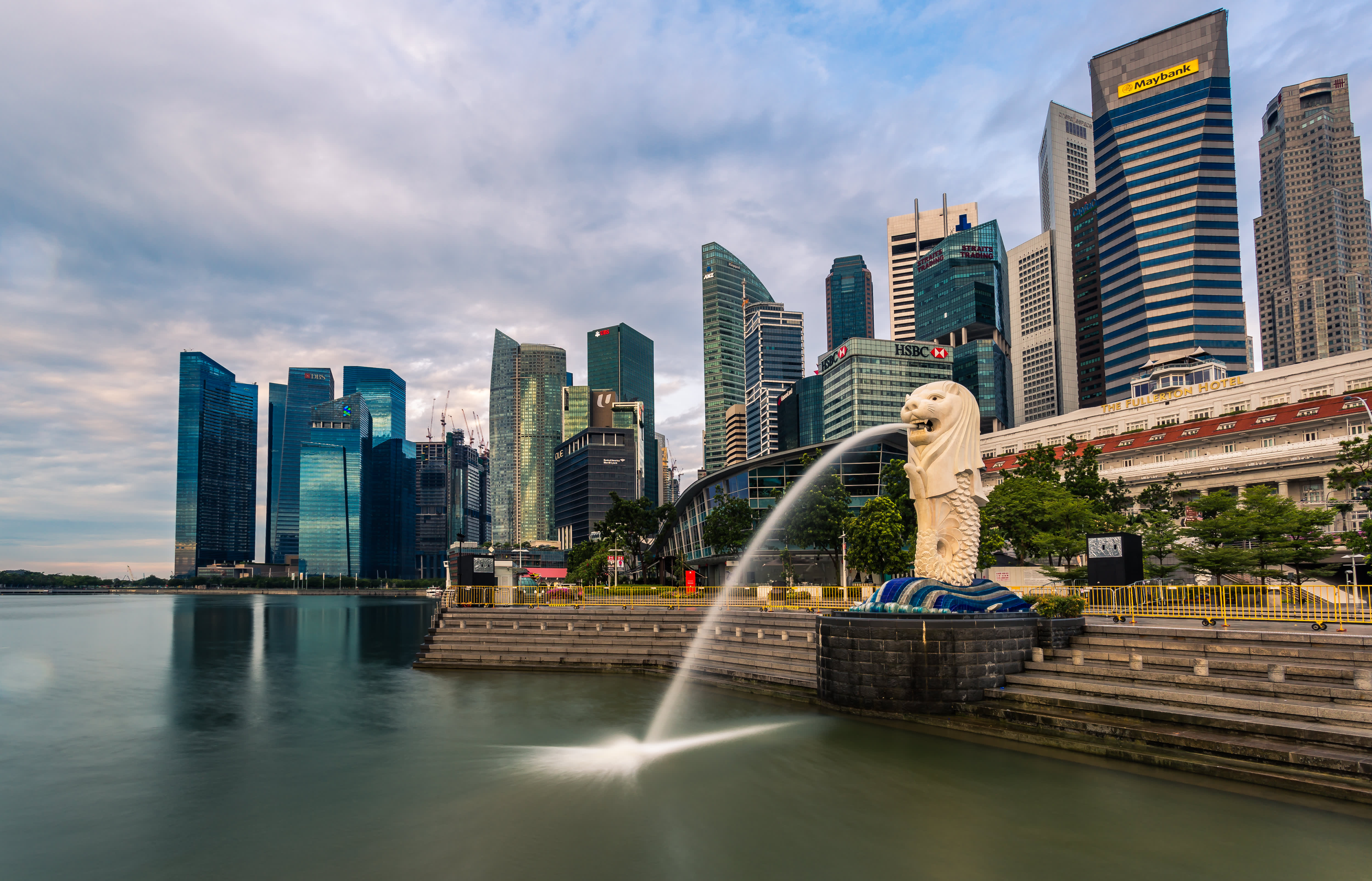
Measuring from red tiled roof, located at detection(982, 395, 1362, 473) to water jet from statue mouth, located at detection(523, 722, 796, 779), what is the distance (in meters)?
57.3

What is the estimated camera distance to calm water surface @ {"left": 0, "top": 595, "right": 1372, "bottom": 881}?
13062 mm

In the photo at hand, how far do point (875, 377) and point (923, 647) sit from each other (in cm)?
13515

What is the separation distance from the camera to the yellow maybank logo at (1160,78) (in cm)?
A: 15000

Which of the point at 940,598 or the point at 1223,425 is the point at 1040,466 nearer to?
the point at 1223,425

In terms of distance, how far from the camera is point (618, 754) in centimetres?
2053

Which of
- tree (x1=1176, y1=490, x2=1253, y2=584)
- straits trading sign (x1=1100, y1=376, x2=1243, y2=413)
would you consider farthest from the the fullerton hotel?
tree (x1=1176, y1=490, x2=1253, y2=584)

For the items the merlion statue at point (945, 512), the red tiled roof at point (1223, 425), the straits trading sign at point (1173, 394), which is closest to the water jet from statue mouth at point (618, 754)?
the merlion statue at point (945, 512)

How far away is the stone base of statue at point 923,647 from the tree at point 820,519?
2298 cm

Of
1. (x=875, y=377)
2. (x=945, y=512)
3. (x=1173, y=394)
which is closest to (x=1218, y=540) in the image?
(x=945, y=512)

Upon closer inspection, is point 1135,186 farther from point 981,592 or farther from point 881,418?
point 981,592

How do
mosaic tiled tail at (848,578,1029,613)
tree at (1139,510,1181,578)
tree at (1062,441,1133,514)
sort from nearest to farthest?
mosaic tiled tail at (848,578,1029,613) → tree at (1139,510,1181,578) → tree at (1062,441,1133,514)

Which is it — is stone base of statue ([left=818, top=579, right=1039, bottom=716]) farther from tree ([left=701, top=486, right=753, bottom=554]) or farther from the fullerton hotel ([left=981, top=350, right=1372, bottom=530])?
→ tree ([left=701, top=486, right=753, bottom=554])

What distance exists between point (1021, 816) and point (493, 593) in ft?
111

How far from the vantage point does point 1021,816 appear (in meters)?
14.9
